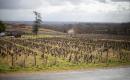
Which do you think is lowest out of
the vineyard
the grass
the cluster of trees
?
the grass

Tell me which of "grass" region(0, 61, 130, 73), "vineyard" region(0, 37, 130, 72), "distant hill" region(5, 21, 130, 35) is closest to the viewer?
"grass" region(0, 61, 130, 73)

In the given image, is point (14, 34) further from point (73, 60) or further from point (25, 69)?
point (73, 60)

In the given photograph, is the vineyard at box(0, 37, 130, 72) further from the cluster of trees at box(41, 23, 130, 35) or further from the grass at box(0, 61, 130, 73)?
the cluster of trees at box(41, 23, 130, 35)

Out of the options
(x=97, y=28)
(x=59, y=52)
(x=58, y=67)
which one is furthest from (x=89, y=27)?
(x=58, y=67)

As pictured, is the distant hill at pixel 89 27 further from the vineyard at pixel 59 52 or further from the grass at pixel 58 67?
the grass at pixel 58 67

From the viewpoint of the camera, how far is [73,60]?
7340mm

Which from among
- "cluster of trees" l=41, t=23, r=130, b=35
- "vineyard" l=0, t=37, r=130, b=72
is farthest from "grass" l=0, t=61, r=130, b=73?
"cluster of trees" l=41, t=23, r=130, b=35

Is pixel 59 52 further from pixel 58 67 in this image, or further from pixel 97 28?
pixel 97 28

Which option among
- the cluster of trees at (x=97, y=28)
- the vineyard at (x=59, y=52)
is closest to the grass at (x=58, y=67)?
the vineyard at (x=59, y=52)

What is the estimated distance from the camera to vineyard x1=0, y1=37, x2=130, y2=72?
22.7ft

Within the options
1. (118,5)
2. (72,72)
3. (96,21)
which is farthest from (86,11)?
(72,72)

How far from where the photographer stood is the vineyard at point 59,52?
6906 millimetres

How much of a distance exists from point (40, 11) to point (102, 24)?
5.48 ft

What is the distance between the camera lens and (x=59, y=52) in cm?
724
